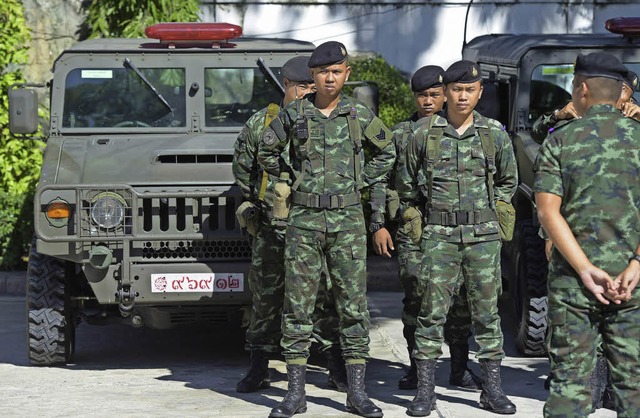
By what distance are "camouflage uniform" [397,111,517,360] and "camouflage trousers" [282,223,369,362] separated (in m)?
0.33

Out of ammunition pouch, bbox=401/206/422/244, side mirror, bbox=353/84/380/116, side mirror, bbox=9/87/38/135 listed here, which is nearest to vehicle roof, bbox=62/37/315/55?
side mirror, bbox=9/87/38/135

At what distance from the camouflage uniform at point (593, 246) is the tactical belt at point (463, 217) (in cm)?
158

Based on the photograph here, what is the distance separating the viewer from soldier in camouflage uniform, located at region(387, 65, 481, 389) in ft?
23.7

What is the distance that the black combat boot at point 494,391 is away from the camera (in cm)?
677

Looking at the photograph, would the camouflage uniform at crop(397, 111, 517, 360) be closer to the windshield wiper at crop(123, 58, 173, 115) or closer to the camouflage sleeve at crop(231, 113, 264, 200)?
the camouflage sleeve at crop(231, 113, 264, 200)

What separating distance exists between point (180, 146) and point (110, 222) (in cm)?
84

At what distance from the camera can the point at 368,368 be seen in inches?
321

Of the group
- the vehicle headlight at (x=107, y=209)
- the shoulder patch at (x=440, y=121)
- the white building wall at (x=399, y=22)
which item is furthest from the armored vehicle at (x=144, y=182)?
the white building wall at (x=399, y=22)

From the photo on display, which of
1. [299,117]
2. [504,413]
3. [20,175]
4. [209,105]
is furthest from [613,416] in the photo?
[20,175]

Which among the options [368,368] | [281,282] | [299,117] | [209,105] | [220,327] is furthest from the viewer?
[220,327]

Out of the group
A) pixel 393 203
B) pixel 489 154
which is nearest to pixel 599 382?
pixel 489 154

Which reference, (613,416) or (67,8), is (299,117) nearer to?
(613,416)

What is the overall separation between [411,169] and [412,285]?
0.70m

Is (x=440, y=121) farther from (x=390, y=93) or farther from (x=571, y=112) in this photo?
(x=390, y=93)
